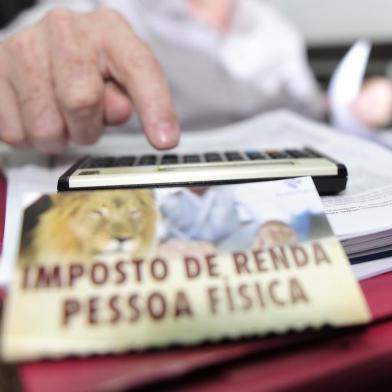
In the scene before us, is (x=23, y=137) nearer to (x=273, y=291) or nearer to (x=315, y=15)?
(x=273, y=291)

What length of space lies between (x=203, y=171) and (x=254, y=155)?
0.27 ft

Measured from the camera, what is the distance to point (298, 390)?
0.70 feet

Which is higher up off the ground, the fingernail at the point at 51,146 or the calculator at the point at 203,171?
the calculator at the point at 203,171

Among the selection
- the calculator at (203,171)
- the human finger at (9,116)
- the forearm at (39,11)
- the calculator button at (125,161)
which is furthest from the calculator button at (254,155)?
the forearm at (39,11)

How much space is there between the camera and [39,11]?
2.06 ft

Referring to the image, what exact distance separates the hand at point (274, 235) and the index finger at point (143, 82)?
153 millimetres

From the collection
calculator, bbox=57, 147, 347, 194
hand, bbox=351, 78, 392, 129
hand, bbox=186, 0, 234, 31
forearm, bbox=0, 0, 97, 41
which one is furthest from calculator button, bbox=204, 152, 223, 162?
hand, bbox=186, 0, 234, 31

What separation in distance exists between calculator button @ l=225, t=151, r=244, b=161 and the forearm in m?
0.31

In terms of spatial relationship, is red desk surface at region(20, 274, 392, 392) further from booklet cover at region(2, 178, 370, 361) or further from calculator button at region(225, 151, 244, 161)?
calculator button at region(225, 151, 244, 161)

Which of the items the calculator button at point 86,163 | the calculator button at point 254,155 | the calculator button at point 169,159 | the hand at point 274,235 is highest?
the hand at point 274,235

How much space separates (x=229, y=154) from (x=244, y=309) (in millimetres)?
209

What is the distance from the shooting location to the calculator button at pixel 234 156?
0.38m

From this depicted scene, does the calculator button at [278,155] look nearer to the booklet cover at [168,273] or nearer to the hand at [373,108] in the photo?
the booklet cover at [168,273]

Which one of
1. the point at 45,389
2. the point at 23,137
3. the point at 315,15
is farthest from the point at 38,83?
the point at 315,15
